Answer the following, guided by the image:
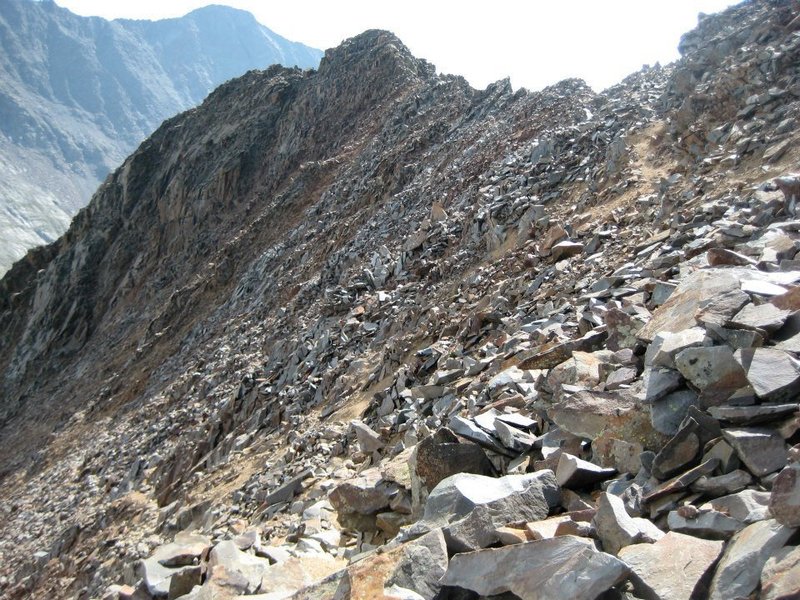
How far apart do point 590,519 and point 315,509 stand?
4.34 metres

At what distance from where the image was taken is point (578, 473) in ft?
15.7

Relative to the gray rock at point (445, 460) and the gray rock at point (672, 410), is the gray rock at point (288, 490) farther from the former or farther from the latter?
the gray rock at point (672, 410)

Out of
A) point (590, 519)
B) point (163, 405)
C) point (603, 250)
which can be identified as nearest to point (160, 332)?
point (163, 405)

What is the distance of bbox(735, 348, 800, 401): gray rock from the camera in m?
4.18

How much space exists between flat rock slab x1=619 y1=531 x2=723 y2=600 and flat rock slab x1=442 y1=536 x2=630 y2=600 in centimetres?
12

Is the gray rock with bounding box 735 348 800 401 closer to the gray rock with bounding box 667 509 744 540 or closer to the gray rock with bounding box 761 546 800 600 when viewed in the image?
the gray rock with bounding box 667 509 744 540

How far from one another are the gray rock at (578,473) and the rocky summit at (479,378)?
0.02m

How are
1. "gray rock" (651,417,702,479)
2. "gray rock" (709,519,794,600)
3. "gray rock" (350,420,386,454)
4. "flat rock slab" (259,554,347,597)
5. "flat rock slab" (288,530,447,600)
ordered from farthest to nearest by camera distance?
"gray rock" (350,420,386,454), "flat rock slab" (259,554,347,597), "gray rock" (651,417,702,479), "flat rock slab" (288,530,447,600), "gray rock" (709,519,794,600)

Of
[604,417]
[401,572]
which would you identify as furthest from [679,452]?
[401,572]

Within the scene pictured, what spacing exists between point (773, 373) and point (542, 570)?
2.29 metres

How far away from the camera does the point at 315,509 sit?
7531mm

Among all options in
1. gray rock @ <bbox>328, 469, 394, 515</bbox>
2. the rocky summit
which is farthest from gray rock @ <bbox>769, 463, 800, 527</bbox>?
gray rock @ <bbox>328, 469, 394, 515</bbox>

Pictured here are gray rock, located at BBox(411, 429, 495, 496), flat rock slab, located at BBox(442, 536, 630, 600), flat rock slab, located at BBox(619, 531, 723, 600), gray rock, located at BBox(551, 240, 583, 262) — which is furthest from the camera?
gray rock, located at BBox(551, 240, 583, 262)

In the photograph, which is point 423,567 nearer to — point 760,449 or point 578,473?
point 578,473
